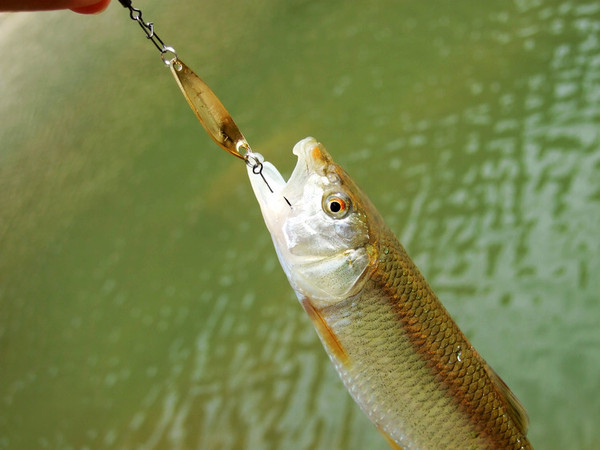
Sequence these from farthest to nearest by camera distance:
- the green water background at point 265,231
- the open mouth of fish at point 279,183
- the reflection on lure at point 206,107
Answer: the green water background at point 265,231 → the open mouth of fish at point 279,183 → the reflection on lure at point 206,107

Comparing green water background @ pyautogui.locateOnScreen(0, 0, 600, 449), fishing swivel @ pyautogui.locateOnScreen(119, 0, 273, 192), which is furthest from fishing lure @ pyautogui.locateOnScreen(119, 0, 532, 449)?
green water background @ pyautogui.locateOnScreen(0, 0, 600, 449)

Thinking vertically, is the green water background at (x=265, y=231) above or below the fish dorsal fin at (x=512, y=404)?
below

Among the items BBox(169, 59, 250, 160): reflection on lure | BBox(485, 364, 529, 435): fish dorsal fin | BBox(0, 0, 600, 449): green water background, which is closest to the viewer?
BBox(169, 59, 250, 160): reflection on lure

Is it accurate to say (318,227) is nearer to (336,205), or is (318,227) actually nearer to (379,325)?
(336,205)

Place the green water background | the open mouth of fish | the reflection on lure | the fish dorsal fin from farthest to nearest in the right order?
the green water background → the fish dorsal fin → the open mouth of fish → the reflection on lure

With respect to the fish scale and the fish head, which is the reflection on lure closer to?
the fish head

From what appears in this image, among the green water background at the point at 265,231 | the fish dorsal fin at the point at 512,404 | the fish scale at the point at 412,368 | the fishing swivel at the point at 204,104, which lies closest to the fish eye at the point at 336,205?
the fish scale at the point at 412,368

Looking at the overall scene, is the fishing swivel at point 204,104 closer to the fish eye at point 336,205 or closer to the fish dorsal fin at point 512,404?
the fish eye at point 336,205
